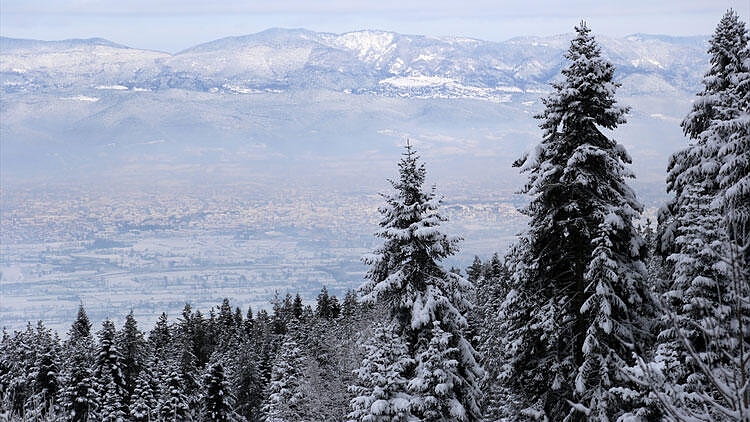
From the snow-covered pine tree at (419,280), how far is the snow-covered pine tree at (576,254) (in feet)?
11.0

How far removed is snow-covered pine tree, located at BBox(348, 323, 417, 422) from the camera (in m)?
19.2

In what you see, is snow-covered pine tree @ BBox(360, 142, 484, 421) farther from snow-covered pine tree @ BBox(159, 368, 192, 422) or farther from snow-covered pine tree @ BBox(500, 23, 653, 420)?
snow-covered pine tree @ BBox(159, 368, 192, 422)

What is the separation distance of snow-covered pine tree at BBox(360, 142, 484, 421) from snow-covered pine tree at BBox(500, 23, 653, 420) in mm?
3367

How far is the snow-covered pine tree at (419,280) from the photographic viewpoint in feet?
66.4

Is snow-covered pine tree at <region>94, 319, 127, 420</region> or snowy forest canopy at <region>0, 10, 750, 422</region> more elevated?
snowy forest canopy at <region>0, 10, 750, 422</region>

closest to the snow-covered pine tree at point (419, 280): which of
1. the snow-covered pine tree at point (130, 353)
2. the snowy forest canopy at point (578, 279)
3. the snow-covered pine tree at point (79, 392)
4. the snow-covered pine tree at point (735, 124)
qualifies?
the snowy forest canopy at point (578, 279)

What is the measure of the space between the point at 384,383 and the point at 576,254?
5852 millimetres

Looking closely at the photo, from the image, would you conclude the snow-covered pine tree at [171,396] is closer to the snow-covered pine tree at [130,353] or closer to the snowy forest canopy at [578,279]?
the snow-covered pine tree at [130,353]

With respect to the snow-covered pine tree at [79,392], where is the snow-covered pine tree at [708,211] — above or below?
above

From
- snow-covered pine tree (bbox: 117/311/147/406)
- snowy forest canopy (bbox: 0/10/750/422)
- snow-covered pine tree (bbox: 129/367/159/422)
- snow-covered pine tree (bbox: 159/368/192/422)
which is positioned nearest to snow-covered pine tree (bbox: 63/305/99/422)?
snow-covered pine tree (bbox: 129/367/159/422)

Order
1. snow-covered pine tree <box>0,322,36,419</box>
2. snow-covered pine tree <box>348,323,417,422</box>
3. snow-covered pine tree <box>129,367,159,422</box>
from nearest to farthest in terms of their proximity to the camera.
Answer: snow-covered pine tree <box>348,323,417,422</box> → snow-covered pine tree <box>129,367,159,422</box> → snow-covered pine tree <box>0,322,36,419</box>

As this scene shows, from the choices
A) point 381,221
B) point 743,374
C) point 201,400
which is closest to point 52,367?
point 201,400

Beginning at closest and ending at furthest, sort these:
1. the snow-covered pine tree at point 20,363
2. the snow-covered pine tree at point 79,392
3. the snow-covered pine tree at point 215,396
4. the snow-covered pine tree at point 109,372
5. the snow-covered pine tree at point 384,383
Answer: the snow-covered pine tree at point 384,383
the snow-covered pine tree at point 215,396
the snow-covered pine tree at point 79,392
the snow-covered pine tree at point 109,372
the snow-covered pine tree at point 20,363

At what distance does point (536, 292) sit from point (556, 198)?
1.95 metres
